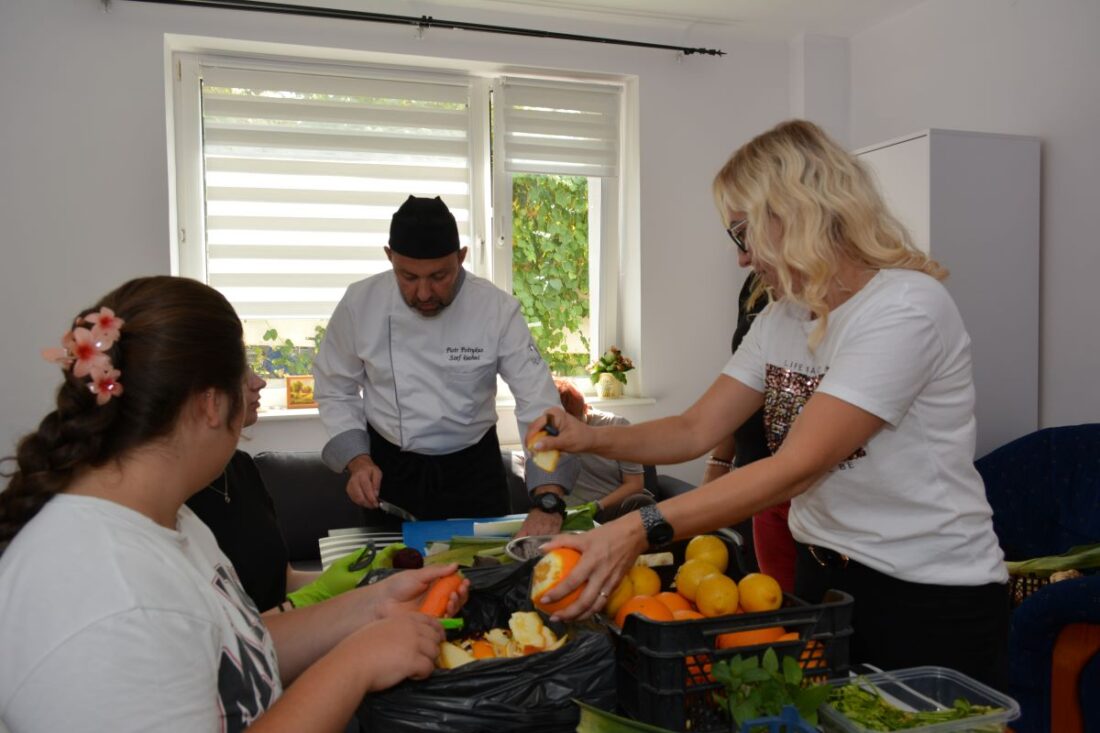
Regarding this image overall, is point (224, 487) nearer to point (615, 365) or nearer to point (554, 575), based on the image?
point (554, 575)

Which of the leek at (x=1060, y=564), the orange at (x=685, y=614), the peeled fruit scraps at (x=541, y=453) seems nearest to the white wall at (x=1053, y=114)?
the leek at (x=1060, y=564)

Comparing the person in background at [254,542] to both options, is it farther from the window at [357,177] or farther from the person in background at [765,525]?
the window at [357,177]

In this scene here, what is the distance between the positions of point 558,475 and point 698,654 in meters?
1.41

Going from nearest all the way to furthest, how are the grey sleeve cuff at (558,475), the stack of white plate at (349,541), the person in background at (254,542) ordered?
the person in background at (254,542)
the stack of white plate at (349,541)
the grey sleeve cuff at (558,475)

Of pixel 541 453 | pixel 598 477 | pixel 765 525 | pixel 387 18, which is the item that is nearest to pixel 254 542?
pixel 541 453

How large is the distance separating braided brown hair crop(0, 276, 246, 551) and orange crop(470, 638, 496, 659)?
494 millimetres

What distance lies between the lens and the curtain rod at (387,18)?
3.79m

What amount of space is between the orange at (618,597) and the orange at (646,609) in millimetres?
23

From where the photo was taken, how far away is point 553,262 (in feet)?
15.8

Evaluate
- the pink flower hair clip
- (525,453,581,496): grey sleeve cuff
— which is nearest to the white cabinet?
(525,453,581,496): grey sleeve cuff

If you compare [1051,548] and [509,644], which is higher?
[509,644]

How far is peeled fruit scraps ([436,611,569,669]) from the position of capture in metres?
1.17

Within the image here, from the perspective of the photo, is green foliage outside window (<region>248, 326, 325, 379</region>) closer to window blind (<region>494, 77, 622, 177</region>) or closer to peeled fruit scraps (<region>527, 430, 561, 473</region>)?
window blind (<region>494, 77, 622, 177</region>)

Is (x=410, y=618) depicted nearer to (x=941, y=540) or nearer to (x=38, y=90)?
(x=941, y=540)
